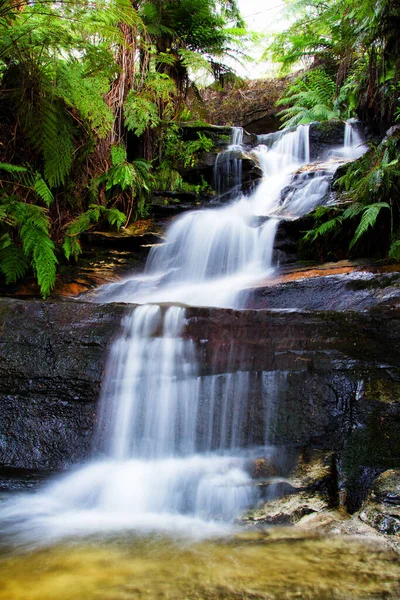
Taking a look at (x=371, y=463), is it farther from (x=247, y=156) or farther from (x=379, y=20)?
(x=247, y=156)

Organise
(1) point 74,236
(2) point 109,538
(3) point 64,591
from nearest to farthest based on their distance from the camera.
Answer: (3) point 64,591
(2) point 109,538
(1) point 74,236

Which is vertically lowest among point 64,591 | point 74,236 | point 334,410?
point 64,591

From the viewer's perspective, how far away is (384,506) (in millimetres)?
2133

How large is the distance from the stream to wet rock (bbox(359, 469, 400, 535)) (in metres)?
0.20

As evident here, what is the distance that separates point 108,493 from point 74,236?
156 inches

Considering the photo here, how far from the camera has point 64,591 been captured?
5.34ft

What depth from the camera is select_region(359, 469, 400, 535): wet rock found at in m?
2.04

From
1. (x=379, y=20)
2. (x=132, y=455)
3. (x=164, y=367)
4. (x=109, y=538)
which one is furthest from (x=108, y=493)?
(x=379, y=20)

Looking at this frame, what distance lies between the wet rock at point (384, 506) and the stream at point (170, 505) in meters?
0.20

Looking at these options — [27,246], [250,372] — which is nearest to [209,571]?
[250,372]

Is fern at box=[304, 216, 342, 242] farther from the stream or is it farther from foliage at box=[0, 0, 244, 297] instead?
foliage at box=[0, 0, 244, 297]

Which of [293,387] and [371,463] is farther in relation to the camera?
[293,387]

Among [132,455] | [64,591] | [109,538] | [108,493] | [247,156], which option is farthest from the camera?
[247,156]

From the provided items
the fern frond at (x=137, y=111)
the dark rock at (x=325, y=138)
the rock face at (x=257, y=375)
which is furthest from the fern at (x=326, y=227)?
→ the dark rock at (x=325, y=138)
